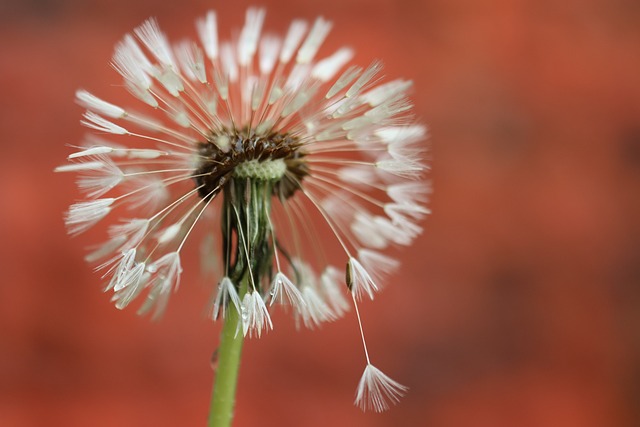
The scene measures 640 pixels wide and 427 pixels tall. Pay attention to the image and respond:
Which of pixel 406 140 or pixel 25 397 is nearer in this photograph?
pixel 406 140

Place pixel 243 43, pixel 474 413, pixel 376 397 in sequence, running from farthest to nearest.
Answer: pixel 474 413
pixel 243 43
pixel 376 397

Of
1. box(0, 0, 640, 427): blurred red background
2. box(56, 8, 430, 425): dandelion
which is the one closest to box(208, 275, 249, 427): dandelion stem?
box(56, 8, 430, 425): dandelion

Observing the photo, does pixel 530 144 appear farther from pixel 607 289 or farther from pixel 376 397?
pixel 376 397

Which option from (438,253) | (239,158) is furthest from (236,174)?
(438,253)

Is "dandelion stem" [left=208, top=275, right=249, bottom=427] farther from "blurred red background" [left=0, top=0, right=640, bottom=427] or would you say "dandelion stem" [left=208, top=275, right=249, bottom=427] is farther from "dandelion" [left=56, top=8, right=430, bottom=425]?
"blurred red background" [left=0, top=0, right=640, bottom=427]

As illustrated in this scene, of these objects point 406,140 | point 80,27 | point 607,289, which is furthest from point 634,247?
point 80,27

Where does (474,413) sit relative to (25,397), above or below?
below

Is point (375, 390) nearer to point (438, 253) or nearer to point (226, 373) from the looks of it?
point (226, 373)
